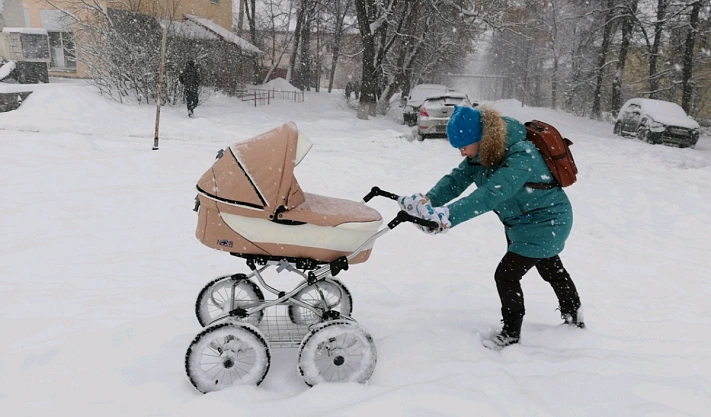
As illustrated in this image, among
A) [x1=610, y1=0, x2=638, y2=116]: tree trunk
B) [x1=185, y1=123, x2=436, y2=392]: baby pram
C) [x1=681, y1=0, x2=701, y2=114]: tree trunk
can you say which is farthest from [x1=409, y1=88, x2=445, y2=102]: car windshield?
[x1=185, y1=123, x2=436, y2=392]: baby pram

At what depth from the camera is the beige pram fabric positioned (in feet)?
8.77

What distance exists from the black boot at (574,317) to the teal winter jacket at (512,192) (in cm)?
72

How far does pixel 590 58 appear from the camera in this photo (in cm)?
3597

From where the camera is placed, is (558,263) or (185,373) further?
(558,263)

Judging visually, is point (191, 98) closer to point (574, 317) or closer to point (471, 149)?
point (471, 149)

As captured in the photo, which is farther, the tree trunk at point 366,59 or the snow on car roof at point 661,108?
the tree trunk at point 366,59

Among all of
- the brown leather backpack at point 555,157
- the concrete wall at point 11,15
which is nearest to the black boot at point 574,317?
the brown leather backpack at point 555,157

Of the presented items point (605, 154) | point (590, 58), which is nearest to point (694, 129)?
point (605, 154)

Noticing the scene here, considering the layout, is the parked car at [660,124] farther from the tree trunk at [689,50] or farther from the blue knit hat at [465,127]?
the blue knit hat at [465,127]

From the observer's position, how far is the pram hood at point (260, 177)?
2668mm

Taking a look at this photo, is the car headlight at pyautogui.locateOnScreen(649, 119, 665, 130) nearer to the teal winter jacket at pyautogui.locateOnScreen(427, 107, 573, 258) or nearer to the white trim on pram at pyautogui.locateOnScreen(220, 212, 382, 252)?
the teal winter jacket at pyautogui.locateOnScreen(427, 107, 573, 258)

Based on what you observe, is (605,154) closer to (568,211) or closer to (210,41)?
(568,211)

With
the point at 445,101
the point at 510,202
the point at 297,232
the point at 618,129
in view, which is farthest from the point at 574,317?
the point at 618,129

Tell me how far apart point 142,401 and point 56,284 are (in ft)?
7.06
